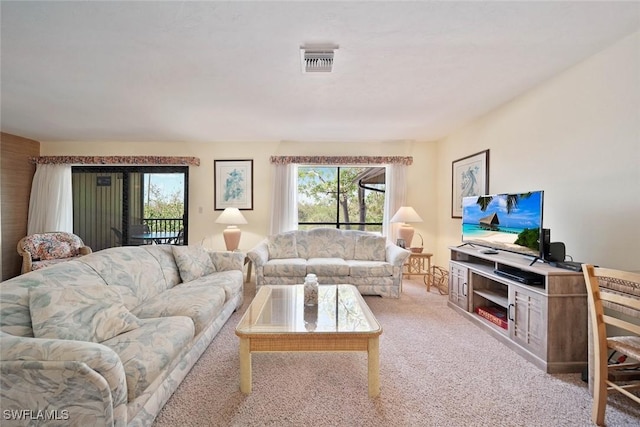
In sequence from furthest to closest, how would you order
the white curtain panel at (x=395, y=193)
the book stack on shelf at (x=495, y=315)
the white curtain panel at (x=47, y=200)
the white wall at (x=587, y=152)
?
the white curtain panel at (x=395, y=193) < the white curtain panel at (x=47, y=200) < the book stack on shelf at (x=495, y=315) < the white wall at (x=587, y=152)

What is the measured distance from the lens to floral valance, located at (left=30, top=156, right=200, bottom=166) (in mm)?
4602

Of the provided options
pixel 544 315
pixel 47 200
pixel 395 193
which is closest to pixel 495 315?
pixel 544 315

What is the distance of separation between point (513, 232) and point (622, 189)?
75 cm

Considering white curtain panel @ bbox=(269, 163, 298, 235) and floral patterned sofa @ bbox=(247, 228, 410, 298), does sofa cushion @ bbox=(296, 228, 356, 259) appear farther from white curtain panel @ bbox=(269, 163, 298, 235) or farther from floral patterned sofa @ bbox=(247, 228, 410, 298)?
white curtain panel @ bbox=(269, 163, 298, 235)

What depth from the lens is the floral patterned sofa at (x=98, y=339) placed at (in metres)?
1.09

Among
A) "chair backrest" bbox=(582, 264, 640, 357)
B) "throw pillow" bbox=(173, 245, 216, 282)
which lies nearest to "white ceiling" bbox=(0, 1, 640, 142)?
"chair backrest" bbox=(582, 264, 640, 357)

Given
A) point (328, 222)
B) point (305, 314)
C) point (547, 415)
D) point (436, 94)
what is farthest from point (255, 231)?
point (547, 415)

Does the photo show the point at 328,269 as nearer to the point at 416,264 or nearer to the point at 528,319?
A: the point at 416,264

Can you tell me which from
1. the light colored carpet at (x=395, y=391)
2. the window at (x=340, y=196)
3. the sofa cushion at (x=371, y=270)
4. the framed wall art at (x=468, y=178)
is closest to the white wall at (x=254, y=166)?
the window at (x=340, y=196)

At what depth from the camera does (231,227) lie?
14.4ft

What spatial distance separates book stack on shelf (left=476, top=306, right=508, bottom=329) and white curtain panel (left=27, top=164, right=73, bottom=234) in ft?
21.1

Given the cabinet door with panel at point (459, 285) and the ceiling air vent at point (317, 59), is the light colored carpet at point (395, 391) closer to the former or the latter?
the cabinet door with panel at point (459, 285)

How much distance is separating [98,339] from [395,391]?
1753mm

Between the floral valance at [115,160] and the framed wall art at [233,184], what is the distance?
476 mm
